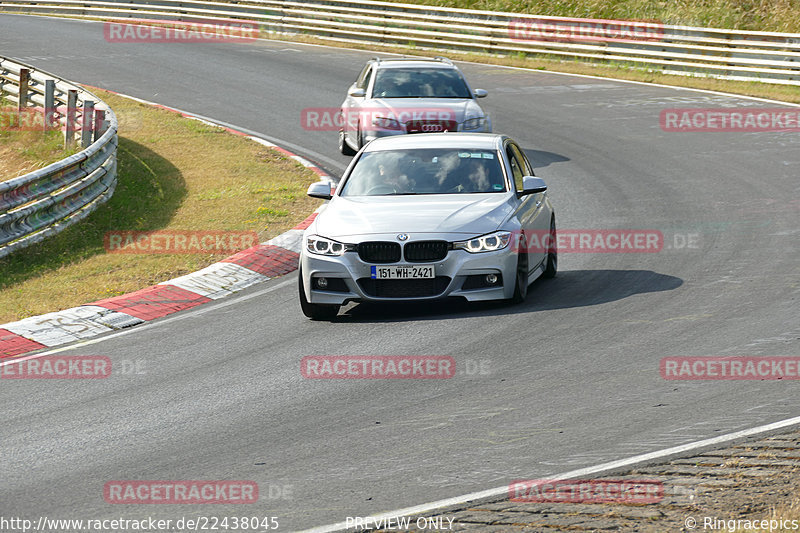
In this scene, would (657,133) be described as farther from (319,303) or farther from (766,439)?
(766,439)

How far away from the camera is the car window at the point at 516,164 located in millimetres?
11906

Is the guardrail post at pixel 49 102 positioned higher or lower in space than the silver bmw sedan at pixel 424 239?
lower

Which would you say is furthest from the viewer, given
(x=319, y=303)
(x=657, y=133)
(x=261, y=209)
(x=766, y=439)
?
(x=657, y=133)

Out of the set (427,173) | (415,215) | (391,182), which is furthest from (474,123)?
(415,215)

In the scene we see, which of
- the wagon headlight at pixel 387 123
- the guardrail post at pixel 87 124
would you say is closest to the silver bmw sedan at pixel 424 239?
the wagon headlight at pixel 387 123

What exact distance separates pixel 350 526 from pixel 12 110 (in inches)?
766

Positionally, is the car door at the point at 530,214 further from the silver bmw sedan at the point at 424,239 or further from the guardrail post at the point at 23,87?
the guardrail post at the point at 23,87

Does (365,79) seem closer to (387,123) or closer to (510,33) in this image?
(387,123)

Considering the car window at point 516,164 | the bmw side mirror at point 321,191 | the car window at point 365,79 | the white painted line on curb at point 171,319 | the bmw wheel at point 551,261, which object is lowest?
the white painted line on curb at point 171,319

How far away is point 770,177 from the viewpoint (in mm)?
17609

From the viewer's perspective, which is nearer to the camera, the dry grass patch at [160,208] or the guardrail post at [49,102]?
the dry grass patch at [160,208]

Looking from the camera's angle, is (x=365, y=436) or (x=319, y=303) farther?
(x=319, y=303)

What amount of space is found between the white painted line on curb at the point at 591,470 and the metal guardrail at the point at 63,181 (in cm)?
863

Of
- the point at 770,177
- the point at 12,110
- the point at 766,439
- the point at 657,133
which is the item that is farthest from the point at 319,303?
the point at 12,110
